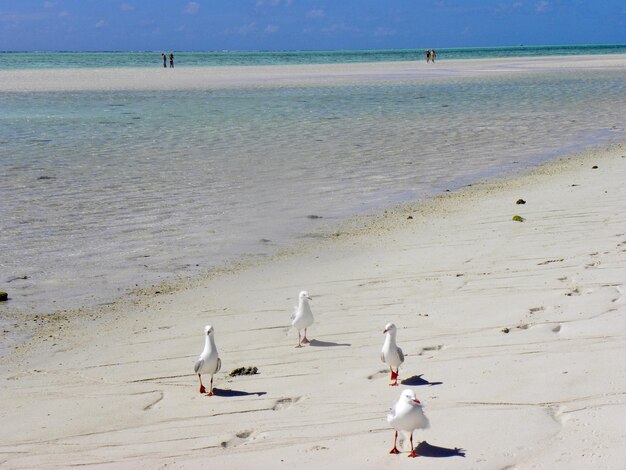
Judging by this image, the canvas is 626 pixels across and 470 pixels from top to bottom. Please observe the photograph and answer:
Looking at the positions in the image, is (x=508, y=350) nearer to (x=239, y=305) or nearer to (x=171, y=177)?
(x=239, y=305)

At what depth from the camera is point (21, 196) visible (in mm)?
13758

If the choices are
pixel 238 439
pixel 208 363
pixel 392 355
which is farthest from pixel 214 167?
pixel 238 439

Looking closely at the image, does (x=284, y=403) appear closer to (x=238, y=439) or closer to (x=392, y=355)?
(x=238, y=439)

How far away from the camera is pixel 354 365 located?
6211 mm

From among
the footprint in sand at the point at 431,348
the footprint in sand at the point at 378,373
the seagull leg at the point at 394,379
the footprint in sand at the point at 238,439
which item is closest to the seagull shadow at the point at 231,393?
the footprint in sand at the point at 238,439

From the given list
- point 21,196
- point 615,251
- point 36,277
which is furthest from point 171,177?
point 615,251

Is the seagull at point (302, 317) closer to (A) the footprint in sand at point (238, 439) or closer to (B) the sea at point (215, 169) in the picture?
(A) the footprint in sand at point (238, 439)

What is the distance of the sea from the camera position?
1000 centimetres

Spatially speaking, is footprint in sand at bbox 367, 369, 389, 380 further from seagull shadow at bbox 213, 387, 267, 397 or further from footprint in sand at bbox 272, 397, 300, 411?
seagull shadow at bbox 213, 387, 267, 397

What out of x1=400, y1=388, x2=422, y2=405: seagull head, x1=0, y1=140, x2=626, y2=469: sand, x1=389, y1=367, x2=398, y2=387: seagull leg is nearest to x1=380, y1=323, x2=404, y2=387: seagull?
x1=389, y1=367, x2=398, y2=387: seagull leg

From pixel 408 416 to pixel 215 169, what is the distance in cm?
1242

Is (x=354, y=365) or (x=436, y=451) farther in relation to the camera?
(x=354, y=365)

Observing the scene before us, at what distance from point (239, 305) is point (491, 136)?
1456cm

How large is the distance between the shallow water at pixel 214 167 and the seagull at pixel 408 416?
4.78m
